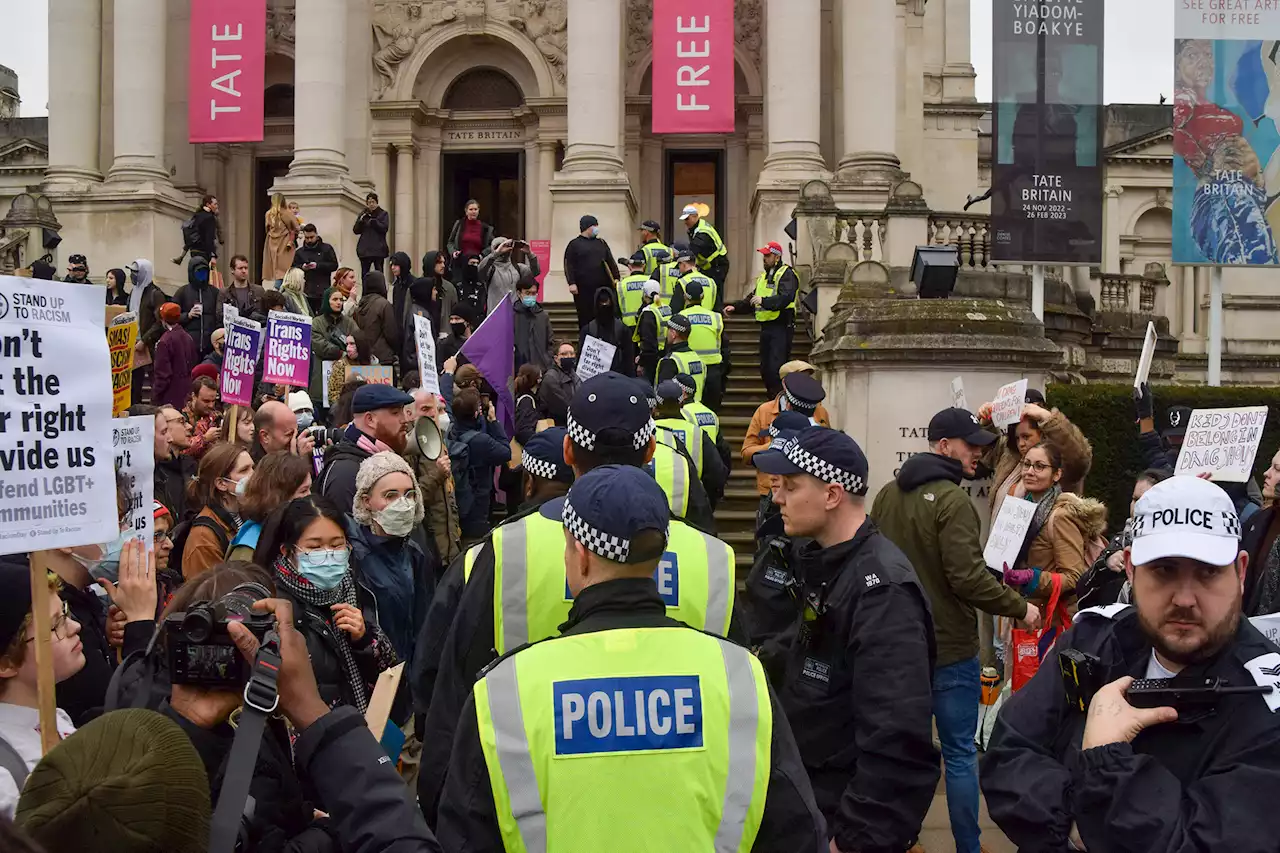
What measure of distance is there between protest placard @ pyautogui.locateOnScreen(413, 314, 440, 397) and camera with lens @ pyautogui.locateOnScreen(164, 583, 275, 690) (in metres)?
7.38

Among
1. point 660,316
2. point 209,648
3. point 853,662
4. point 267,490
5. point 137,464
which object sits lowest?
point 853,662

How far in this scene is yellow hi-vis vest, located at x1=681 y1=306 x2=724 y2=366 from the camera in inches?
544

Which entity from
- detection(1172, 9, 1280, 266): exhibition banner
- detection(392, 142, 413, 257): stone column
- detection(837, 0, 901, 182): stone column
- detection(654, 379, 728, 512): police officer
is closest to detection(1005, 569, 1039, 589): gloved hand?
detection(654, 379, 728, 512): police officer

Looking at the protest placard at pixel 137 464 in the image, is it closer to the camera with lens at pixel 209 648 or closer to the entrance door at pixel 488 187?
the camera with lens at pixel 209 648

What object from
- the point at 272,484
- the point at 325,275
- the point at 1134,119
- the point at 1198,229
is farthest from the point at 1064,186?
the point at 1134,119

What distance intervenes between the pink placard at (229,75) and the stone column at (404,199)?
15.2 feet

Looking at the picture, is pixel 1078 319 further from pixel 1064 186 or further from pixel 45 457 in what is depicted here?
pixel 45 457

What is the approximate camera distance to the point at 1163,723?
119 inches

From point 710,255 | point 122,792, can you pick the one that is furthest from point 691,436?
point 710,255

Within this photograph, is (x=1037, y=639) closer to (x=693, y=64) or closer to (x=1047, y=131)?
(x=1047, y=131)

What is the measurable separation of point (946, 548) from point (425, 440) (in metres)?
3.66

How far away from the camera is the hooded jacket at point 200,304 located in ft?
54.0

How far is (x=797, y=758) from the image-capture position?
3039 mm

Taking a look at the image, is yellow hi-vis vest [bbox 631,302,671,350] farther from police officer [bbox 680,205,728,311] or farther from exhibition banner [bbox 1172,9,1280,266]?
exhibition banner [bbox 1172,9,1280,266]
